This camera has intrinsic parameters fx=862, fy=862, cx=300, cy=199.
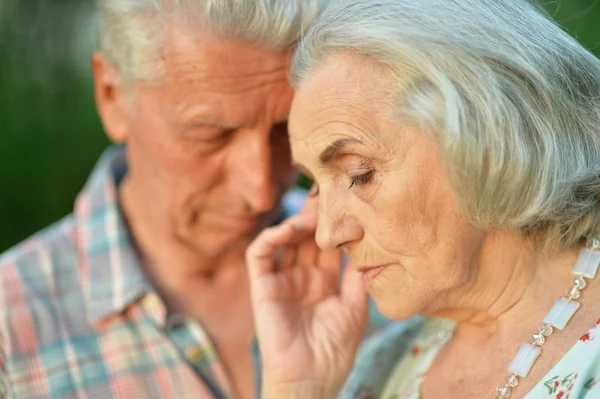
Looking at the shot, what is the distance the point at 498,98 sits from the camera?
199 cm

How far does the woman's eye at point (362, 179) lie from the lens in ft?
7.06

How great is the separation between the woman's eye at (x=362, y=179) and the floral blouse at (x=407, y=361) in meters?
0.64

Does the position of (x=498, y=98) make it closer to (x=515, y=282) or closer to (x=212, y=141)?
(x=515, y=282)

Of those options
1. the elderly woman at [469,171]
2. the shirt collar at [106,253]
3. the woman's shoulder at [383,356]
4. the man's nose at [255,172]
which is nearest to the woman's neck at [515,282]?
the elderly woman at [469,171]

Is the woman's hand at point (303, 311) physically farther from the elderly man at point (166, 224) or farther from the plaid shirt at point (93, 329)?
the plaid shirt at point (93, 329)

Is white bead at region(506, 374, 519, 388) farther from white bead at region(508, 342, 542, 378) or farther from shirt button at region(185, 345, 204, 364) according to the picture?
shirt button at region(185, 345, 204, 364)

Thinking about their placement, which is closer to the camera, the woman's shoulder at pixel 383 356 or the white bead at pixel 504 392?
the white bead at pixel 504 392

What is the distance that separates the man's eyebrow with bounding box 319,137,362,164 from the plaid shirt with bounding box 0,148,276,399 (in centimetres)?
116

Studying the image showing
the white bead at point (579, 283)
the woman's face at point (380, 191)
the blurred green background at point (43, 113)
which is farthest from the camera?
the blurred green background at point (43, 113)

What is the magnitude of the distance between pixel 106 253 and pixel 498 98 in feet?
5.86

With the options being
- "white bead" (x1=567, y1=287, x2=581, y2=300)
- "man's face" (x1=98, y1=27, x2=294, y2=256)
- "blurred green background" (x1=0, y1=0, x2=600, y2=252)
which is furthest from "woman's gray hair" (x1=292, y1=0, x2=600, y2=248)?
"blurred green background" (x1=0, y1=0, x2=600, y2=252)

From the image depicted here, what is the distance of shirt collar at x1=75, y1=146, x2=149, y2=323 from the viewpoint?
10.2 ft

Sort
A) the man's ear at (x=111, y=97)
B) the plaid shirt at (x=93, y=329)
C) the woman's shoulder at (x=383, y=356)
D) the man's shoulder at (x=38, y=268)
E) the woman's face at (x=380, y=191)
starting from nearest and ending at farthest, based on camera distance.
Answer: the woman's face at (x=380, y=191), the woman's shoulder at (x=383, y=356), the plaid shirt at (x=93, y=329), the man's shoulder at (x=38, y=268), the man's ear at (x=111, y=97)

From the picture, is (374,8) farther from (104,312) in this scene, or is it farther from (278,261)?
A: (104,312)
